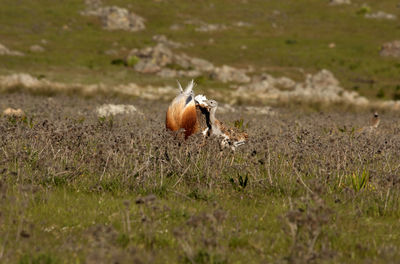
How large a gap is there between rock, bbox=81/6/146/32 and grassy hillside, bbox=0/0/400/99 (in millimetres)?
1470

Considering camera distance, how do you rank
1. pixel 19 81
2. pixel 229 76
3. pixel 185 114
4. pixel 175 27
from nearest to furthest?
pixel 185 114 < pixel 19 81 < pixel 229 76 < pixel 175 27

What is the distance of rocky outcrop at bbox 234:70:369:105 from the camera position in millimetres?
32000

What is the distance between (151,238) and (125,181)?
2216mm

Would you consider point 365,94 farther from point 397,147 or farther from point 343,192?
point 343,192

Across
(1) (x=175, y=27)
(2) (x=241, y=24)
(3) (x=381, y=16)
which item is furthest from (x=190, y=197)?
(3) (x=381, y=16)

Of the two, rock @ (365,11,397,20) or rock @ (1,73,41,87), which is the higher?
rock @ (365,11,397,20)

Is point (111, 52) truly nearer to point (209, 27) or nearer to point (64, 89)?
point (209, 27)

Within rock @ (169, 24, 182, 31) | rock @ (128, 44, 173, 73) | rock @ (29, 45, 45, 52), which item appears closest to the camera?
rock @ (128, 44, 173, 73)

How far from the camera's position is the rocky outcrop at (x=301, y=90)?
105 feet

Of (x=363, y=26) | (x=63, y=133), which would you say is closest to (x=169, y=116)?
(x=63, y=133)

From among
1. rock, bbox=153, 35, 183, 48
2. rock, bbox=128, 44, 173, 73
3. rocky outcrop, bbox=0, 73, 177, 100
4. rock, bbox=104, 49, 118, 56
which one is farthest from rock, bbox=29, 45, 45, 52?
rocky outcrop, bbox=0, 73, 177, 100

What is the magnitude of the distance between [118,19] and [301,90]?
38.4 meters

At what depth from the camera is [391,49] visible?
5841cm

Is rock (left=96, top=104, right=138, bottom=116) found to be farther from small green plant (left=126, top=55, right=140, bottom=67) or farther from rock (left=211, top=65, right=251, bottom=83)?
small green plant (left=126, top=55, right=140, bottom=67)
